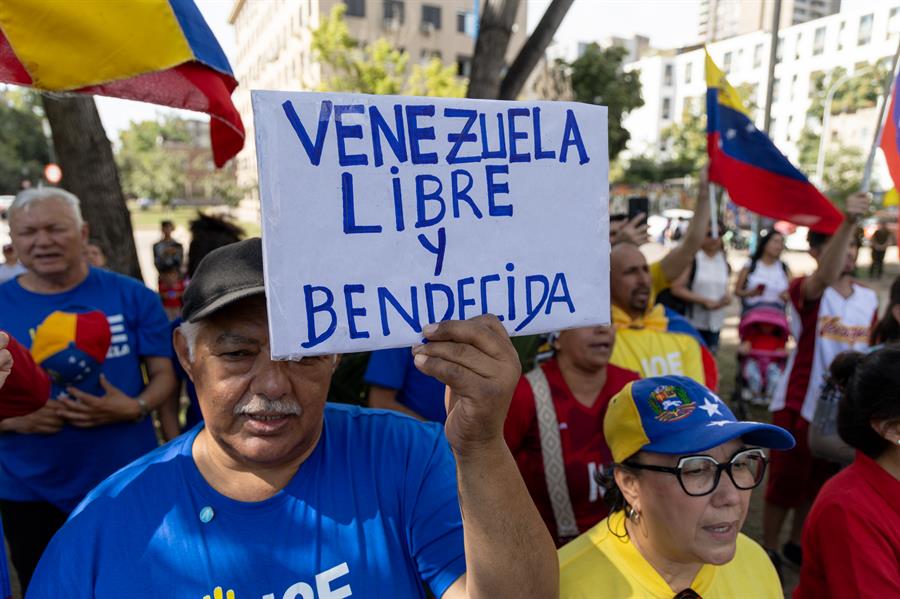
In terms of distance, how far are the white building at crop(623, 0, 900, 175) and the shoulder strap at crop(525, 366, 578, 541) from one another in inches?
1595

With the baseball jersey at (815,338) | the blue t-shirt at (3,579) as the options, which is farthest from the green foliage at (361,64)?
the blue t-shirt at (3,579)

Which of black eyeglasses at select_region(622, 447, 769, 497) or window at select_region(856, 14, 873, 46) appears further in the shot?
window at select_region(856, 14, 873, 46)

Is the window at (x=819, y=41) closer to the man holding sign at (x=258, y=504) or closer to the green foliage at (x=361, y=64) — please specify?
the green foliage at (x=361, y=64)

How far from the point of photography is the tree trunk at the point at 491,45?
4.18 m

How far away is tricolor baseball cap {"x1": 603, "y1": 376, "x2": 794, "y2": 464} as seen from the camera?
5.29 ft

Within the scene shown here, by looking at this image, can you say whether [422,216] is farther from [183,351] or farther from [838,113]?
[838,113]

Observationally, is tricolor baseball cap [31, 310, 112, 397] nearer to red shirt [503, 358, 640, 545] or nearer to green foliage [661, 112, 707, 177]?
red shirt [503, 358, 640, 545]

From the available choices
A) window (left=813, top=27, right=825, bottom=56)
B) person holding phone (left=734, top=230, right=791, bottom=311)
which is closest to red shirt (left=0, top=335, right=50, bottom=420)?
person holding phone (left=734, top=230, right=791, bottom=311)

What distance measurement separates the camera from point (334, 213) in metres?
1.07

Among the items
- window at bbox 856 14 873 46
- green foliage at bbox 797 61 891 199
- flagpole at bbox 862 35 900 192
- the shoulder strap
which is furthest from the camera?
window at bbox 856 14 873 46

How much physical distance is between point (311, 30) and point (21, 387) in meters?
18.3

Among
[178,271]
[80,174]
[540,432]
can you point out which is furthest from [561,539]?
[178,271]

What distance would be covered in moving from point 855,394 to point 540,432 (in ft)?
3.21

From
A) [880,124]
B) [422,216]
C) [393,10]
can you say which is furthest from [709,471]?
[393,10]
